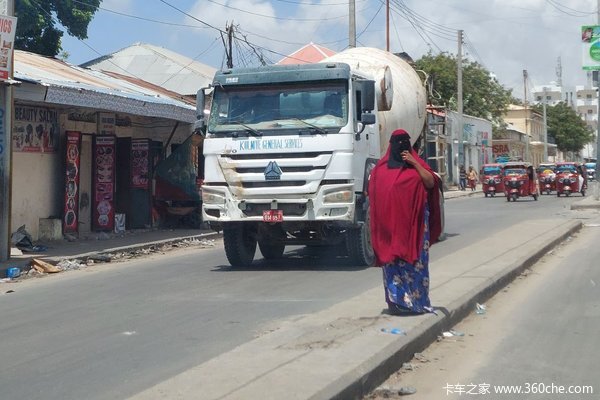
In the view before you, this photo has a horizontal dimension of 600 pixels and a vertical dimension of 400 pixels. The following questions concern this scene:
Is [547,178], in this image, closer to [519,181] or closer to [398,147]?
[519,181]

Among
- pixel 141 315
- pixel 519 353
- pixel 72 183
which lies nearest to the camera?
pixel 519 353

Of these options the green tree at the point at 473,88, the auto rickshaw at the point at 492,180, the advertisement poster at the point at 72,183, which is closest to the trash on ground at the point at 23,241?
the advertisement poster at the point at 72,183

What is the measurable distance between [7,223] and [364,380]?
1032 cm

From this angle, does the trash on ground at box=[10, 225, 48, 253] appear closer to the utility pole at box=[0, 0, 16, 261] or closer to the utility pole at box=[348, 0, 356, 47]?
the utility pole at box=[0, 0, 16, 261]

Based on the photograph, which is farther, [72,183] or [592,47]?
[592,47]

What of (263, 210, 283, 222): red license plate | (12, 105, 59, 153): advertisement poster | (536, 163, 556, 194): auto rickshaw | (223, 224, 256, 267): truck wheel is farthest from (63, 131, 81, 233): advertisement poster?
(536, 163, 556, 194): auto rickshaw

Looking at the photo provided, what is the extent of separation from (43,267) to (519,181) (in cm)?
2973

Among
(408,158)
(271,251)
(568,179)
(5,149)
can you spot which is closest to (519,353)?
(408,158)

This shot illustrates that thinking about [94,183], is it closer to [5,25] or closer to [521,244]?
[5,25]

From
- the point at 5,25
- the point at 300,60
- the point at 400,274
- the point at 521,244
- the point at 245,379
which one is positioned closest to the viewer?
the point at 245,379

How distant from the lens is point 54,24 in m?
34.7

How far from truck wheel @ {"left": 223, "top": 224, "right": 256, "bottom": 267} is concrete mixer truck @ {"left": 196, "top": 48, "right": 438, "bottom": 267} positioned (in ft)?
0.15

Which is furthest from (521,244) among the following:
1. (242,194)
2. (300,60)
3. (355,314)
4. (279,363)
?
(300,60)

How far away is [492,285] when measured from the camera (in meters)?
10.3
